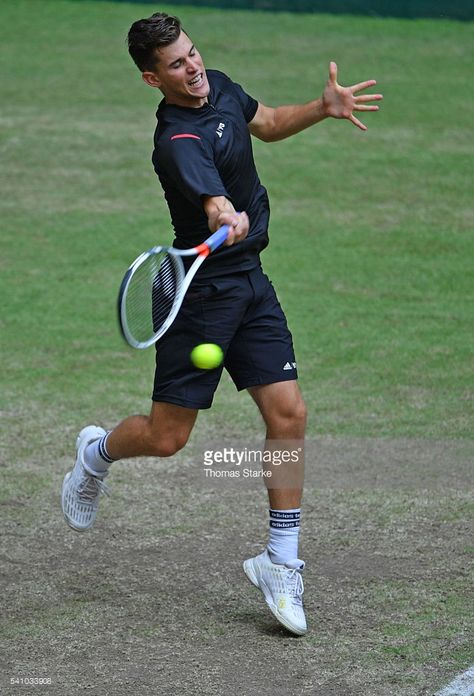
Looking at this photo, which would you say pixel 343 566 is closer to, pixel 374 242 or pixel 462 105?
pixel 374 242

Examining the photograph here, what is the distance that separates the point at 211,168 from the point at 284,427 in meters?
1.08

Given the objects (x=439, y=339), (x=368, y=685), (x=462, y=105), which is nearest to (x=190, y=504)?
(x=368, y=685)

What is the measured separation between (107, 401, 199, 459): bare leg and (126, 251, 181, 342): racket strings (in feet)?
1.17

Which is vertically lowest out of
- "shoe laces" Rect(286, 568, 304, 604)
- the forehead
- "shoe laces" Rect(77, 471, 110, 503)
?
"shoe laces" Rect(286, 568, 304, 604)

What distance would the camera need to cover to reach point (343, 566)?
5.45 m

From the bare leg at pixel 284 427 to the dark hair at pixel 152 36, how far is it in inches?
54.7

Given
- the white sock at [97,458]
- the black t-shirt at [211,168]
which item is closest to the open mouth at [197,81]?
the black t-shirt at [211,168]

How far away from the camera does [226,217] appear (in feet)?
15.0

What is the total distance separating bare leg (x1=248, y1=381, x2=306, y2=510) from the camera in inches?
197

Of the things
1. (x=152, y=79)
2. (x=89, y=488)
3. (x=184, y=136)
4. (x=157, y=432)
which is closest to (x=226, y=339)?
(x=157, y=432)

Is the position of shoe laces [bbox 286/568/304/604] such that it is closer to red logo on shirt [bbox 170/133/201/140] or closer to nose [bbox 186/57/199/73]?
red logo on shirt [bbox 170/133/201/140]

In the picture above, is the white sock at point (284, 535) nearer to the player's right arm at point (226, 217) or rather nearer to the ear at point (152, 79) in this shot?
the player's right arm at point (226, 217)

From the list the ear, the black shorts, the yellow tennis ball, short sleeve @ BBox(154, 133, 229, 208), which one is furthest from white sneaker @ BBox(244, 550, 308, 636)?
the ear

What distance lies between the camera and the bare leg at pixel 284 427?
5.01 metres
